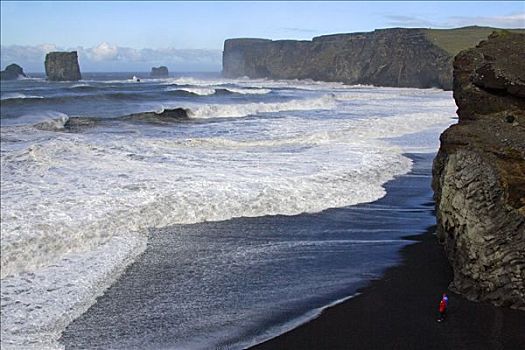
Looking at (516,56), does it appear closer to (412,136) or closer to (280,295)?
(280,295)

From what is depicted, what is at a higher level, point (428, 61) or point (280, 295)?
point (428, 61)

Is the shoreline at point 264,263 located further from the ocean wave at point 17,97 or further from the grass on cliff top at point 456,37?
the grass on cliff top at point 456,37

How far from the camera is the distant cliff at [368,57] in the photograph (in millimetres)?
88000

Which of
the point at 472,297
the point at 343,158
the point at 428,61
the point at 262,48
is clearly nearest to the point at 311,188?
the point at 343,158

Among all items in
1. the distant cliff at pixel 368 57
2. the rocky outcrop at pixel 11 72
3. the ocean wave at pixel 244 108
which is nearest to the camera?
the ocean wave at pixel 244 108

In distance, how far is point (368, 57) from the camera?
10106 centimetres

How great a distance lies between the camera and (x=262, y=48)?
13088 cm

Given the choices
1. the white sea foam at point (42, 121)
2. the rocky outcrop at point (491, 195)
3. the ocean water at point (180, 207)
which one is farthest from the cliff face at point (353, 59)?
the rocky outcrop at point (491, 195)

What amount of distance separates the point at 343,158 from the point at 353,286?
1022 centimetres

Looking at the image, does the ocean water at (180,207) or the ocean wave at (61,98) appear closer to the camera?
the ocean water at (180,207)

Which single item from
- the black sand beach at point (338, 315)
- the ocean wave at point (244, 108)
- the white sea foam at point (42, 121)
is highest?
the ocean wave at point (244, 108)

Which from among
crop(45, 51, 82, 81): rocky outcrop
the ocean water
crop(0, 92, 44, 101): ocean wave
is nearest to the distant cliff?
crop(45, 51, 82, 81): rocky outcrop

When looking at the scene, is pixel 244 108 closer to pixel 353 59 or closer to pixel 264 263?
pixel 264 263

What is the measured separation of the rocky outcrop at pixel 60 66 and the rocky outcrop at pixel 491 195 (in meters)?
87.8
